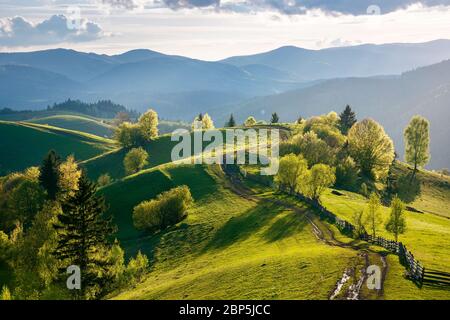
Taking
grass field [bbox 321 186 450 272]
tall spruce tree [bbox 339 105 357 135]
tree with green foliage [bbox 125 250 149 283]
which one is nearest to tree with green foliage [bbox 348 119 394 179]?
grass field [bbox 321 186 450 272]

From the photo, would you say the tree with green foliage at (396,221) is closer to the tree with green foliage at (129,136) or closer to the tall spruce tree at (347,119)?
the tall spruce tree at (347,119)

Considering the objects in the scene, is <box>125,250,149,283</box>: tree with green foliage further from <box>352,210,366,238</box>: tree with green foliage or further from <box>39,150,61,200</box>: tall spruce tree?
<box>39,150,61,200</box>: tall spruce tree

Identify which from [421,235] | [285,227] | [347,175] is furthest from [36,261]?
[347,175]

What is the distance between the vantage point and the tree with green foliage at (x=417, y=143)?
129 metres

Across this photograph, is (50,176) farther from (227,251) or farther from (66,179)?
(227,251)

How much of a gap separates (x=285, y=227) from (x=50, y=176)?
62.4 metres

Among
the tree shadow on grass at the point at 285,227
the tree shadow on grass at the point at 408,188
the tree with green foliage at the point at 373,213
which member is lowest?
the tree shadow on grass at the point at 408,188

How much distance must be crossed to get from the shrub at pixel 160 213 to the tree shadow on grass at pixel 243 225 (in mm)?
13218

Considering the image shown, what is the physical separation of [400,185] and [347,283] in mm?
89734

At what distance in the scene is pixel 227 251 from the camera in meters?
61.9

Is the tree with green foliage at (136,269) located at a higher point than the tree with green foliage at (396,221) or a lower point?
lower

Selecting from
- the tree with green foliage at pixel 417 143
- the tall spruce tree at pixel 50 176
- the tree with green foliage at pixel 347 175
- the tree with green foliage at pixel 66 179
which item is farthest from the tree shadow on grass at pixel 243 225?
the tree with green foliage at pixel 417 143

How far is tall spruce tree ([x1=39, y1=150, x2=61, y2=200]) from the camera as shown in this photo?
320ft

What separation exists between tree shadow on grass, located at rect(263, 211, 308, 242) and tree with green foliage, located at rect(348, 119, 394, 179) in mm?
59799
